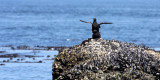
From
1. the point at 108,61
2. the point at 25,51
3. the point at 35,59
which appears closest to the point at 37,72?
the point at 35,59

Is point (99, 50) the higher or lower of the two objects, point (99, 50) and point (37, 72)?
the higher

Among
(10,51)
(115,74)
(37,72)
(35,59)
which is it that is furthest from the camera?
(10,51)

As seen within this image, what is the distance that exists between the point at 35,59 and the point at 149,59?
68.7 ft

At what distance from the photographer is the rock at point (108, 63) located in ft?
45.6

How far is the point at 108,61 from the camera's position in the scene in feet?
47.2

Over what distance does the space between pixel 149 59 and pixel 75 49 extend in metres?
2.98

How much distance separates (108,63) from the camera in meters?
14.3

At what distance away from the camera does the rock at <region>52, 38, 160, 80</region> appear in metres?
13.9

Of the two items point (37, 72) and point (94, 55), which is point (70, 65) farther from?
point (37, 72)

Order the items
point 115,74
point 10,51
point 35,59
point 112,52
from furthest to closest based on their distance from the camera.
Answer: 1. point 10,51
2. point 35,59
3. point 112,52
4. point 115,74

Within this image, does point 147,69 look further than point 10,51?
Result: No

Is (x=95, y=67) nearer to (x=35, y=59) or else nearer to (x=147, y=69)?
(x=147, y=69)

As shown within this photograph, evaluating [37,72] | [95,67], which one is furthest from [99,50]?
[37,72]

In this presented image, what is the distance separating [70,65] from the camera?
15.4 metres
